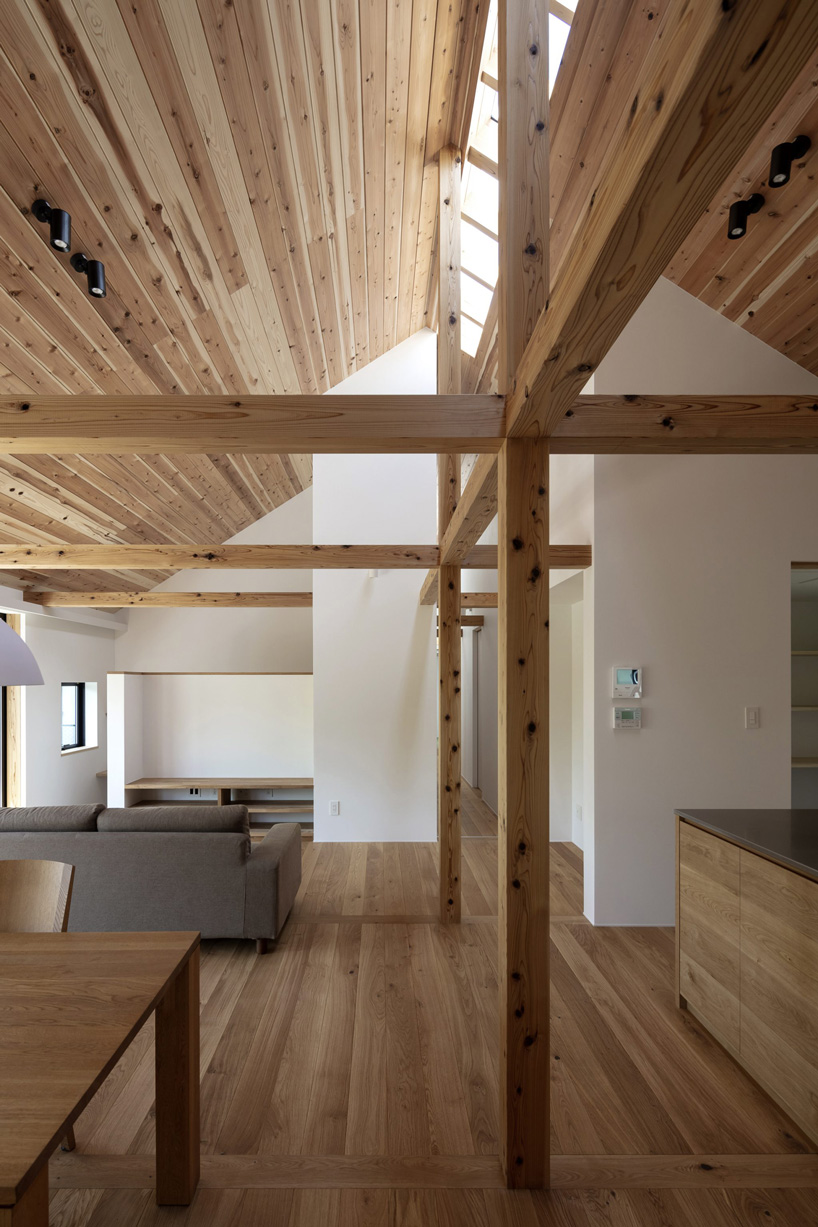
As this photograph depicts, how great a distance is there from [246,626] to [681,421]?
7294 mm

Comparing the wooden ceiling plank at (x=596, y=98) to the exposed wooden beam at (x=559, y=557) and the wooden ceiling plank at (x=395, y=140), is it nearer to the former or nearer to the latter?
the wooden ceiling plank at (x=395, y=140)

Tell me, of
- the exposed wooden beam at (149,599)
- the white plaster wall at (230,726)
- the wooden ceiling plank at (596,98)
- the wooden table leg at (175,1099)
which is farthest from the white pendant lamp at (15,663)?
the white plaster wall at (230,726)

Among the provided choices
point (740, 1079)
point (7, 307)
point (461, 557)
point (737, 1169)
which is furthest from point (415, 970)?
point (7, 307)

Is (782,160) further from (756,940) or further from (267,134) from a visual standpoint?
(756,940)

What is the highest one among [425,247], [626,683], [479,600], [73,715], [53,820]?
[425,247]

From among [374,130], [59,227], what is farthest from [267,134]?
[59,227]

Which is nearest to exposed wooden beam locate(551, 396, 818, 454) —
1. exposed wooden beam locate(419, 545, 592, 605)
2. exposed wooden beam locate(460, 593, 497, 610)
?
exposed wooden beam locate(419, 545, 592, 605)

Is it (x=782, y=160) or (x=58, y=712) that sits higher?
(x=782, y=160)

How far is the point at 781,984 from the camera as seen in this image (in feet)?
7.90

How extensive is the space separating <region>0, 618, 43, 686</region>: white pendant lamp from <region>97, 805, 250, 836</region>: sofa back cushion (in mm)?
1915

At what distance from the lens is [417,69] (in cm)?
355

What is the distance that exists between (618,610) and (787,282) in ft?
6.05

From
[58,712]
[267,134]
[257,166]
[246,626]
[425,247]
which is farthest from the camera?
[246,626]

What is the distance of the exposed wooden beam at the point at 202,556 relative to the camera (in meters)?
4.64
